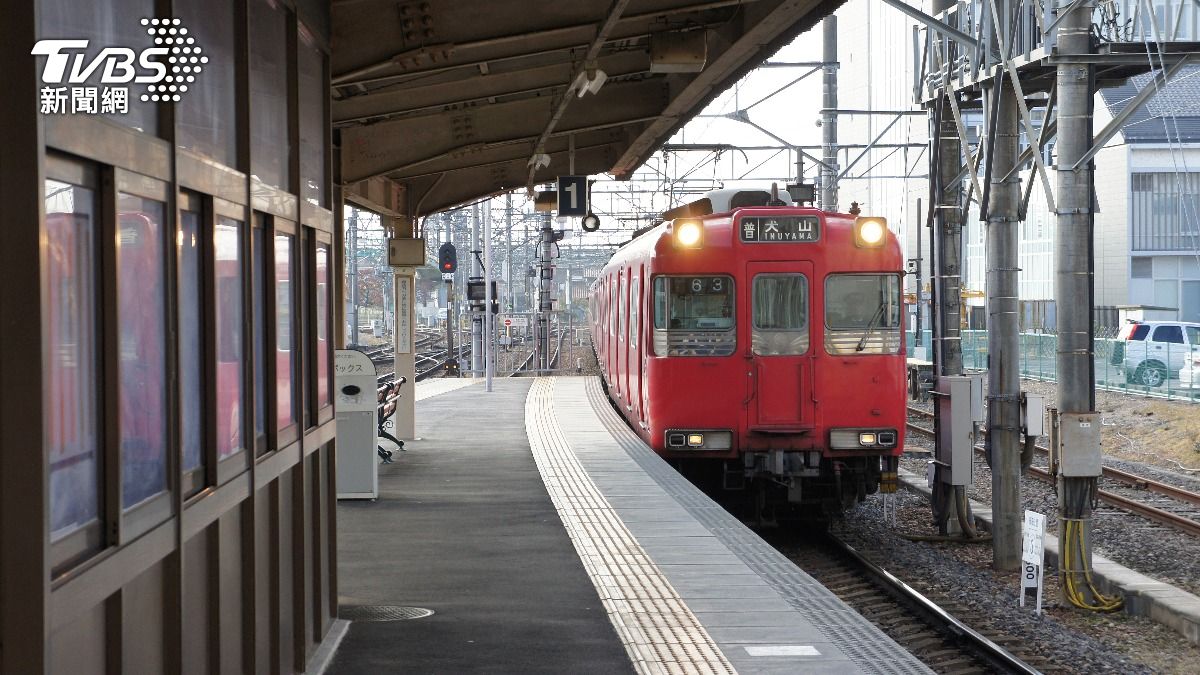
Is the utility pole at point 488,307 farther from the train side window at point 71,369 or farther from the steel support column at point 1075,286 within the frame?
the train side window at point 71,369

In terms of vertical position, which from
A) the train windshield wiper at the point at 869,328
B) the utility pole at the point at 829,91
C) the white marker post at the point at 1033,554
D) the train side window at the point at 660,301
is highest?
the utility pole at the point at 829,91

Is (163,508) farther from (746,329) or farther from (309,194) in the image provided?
(746,329)

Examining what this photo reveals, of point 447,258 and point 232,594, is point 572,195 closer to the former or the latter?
point 232,594

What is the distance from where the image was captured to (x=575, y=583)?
26.6 ft

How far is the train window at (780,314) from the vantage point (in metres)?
12.5

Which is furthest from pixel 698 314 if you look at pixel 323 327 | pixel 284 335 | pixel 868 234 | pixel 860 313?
pixel 284 335

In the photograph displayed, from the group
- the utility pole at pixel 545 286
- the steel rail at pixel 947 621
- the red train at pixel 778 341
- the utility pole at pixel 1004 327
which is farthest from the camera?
the utility pole at pixel 545 286

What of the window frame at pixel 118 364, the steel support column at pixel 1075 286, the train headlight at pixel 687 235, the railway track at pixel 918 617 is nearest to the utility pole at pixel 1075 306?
the steel support column at pixel 1075 286

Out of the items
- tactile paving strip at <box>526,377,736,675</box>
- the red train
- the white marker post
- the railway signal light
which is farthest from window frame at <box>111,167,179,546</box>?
the railway signal light

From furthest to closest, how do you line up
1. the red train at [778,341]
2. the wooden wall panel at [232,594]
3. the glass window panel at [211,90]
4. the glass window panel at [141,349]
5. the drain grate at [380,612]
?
the red train at [778,341] → the drain grate at [380,612] → the wooden wall panel at [232,594] → the glass window panel at [211,90] → the glass window panel at [141,349]

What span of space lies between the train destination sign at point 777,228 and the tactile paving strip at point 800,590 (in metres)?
2.32

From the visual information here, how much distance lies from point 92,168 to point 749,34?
22.0 feet

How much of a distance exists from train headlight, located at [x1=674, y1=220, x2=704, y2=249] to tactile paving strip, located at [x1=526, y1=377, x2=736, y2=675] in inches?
91.9

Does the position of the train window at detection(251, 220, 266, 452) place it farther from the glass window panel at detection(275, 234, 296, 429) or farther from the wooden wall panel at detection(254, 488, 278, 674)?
the wooden wall panel at detection(254, 488, 278, 674)
